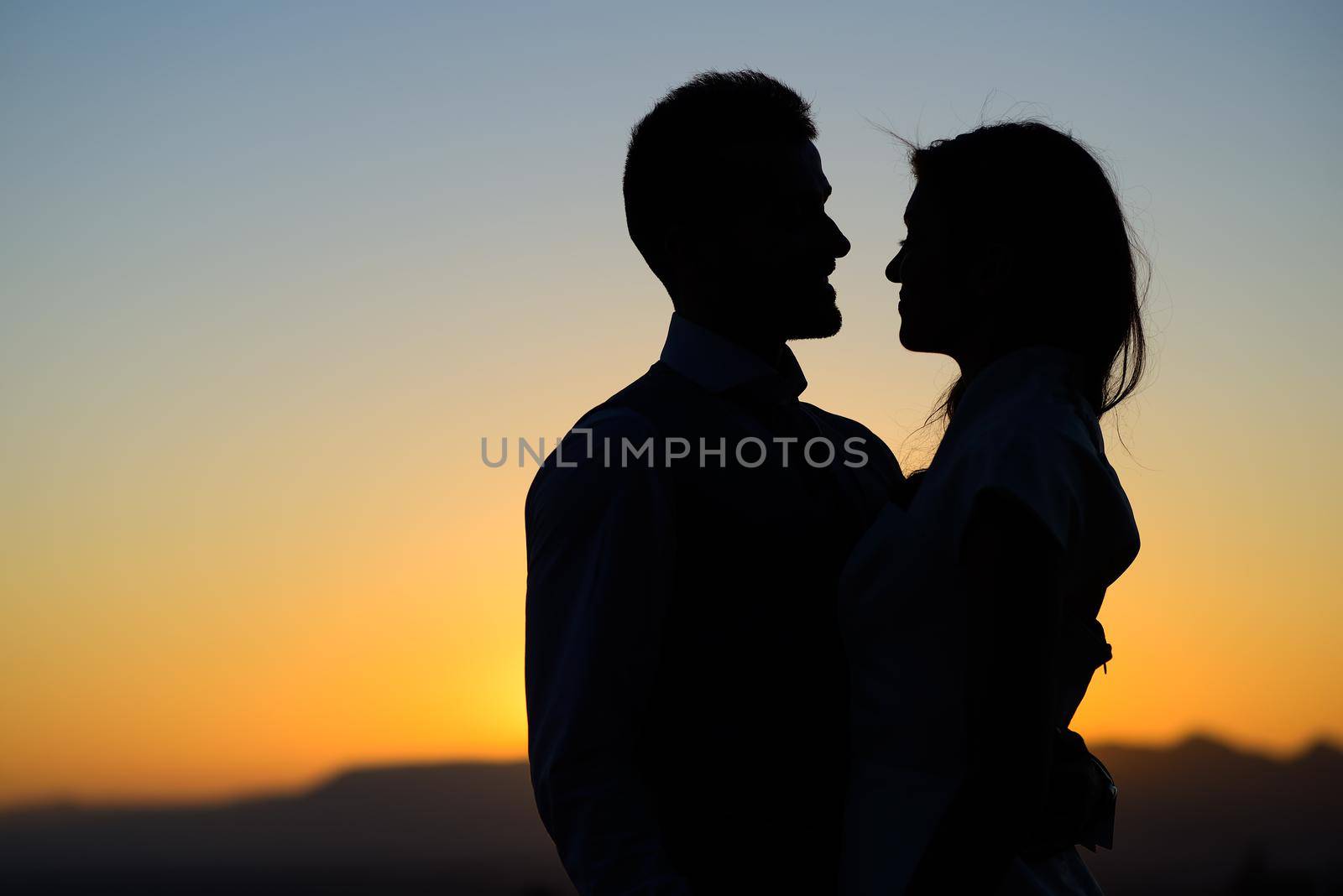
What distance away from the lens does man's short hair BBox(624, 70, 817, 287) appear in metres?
3.16

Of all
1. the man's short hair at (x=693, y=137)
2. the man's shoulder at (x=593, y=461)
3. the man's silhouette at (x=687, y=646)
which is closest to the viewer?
the man's silhouette at (x=687, y=646)

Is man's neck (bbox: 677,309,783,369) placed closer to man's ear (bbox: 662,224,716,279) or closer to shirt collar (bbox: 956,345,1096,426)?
man's ear (bbox: 662,224,716,279)

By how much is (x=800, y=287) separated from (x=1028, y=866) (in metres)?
1.43

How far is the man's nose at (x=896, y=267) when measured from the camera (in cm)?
275

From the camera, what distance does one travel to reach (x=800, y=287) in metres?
3.05

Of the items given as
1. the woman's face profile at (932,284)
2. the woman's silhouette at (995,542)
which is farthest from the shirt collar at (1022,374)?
the woman's face profile at (932,284)

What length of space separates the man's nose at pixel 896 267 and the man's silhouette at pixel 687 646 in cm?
42

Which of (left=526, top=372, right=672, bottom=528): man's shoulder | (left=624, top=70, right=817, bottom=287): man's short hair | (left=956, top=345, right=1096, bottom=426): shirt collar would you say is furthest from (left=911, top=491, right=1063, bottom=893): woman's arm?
(left=624, top=70, right=817, bottom=287): man's short hair

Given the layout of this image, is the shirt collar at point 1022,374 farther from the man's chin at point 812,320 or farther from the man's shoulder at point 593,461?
the man's chin at point 812,320

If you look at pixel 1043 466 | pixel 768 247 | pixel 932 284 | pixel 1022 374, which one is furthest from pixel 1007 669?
pixel 768 247

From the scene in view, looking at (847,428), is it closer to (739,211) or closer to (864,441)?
(864,441)

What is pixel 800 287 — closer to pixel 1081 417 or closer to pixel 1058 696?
pixel 1081 417

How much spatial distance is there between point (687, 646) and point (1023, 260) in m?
1.00

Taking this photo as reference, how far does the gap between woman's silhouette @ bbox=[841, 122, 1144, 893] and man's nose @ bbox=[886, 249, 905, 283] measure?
0.03 ft
